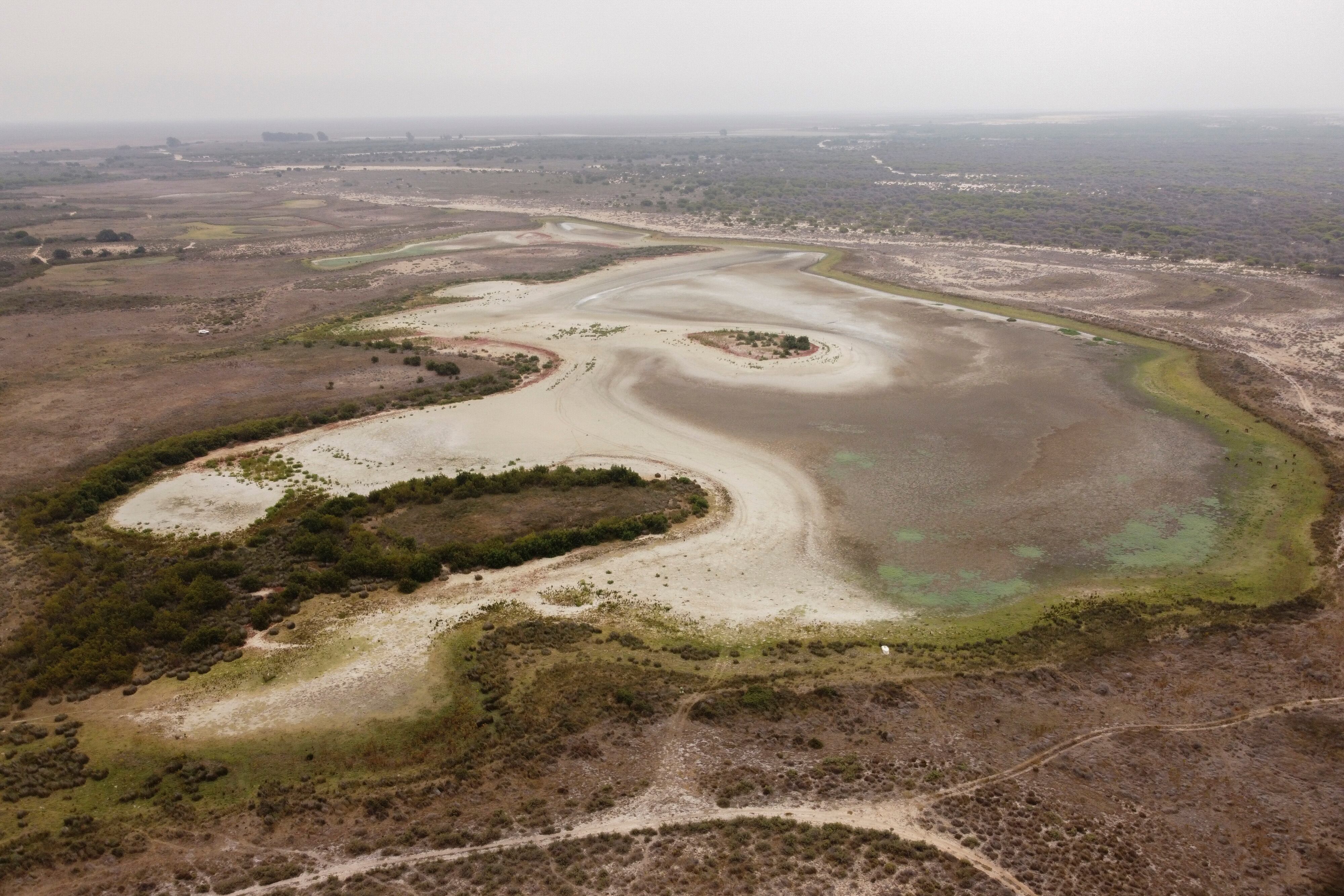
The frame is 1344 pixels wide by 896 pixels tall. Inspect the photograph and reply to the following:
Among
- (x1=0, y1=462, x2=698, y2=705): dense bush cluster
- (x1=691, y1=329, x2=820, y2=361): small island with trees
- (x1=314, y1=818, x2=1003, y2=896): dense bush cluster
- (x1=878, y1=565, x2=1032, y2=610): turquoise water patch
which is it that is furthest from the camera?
(x1=691, y1=329, x2=820, y2=361): small island with trees

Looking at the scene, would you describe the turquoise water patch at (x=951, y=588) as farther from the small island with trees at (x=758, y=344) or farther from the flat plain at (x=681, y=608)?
the small island with trees at (x=758, y=344)

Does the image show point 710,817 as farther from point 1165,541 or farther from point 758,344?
point 758,344

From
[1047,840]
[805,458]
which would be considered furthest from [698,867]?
[805,458]

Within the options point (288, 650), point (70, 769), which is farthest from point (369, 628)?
point (70, 769)

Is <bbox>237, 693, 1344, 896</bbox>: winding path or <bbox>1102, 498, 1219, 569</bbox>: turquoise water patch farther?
<bbox>1102, 498, 1219, 569</bbox>: turquoise water patch

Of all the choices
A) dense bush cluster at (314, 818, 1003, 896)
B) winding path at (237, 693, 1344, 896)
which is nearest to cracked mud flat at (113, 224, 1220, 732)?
winding path at (237, 693, 1344, 896)

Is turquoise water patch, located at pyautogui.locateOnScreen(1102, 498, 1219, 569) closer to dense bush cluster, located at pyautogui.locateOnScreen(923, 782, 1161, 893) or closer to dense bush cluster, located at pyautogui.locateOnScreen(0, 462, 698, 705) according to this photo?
dense bush cluster, located at pyautogui.locateOnScreen(923, 782, 1161, 893)

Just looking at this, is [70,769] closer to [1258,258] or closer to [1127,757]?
[1127,757]
